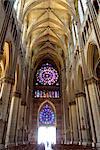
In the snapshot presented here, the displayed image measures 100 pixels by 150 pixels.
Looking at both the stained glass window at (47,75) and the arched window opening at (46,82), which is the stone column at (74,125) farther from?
the stained glass window at (47,75)

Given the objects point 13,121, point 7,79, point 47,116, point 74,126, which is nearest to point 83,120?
point 74,126

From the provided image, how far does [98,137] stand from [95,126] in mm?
803

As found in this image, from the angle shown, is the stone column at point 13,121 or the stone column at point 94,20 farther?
the stone column at point 13,121

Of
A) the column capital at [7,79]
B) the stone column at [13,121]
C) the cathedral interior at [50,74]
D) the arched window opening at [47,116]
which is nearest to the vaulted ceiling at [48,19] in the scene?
the cathedral interior at [50,74]

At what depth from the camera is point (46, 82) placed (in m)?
32.8

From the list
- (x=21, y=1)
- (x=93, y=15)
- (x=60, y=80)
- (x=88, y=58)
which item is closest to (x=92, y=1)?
(x=93, y=15)

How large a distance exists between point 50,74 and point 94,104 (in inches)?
810

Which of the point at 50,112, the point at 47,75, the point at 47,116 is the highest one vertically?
the point at 47,75

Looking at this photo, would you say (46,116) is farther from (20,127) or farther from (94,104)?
(94,104)

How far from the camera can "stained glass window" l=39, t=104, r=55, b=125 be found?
2941 cm

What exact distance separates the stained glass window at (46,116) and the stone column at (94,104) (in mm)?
16912

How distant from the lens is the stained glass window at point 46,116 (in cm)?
2941

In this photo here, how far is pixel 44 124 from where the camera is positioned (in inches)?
1152

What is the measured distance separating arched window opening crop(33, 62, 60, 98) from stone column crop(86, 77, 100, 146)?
18.0 metres
